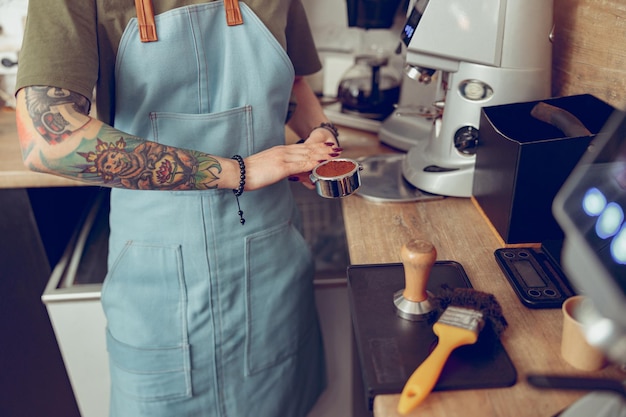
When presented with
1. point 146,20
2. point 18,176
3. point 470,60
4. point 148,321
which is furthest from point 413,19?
point 18,176

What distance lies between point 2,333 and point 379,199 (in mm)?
1068

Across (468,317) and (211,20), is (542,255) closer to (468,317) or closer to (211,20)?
(468,317)

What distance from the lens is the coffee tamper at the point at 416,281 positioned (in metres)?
0.81

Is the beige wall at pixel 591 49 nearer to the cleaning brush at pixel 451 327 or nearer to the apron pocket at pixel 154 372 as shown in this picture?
the cleaning brush at pixel 451 327

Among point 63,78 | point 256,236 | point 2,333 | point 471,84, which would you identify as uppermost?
point 63,78

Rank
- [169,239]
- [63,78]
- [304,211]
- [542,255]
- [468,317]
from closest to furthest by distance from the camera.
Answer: [468,317] → [63,78] → [542,255] → [169,239] → [304,211]

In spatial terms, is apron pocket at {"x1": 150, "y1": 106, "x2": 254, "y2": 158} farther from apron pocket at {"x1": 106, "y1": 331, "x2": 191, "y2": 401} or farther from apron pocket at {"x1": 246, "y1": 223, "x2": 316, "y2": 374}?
apron pocket at {"x1": 106, "y1": 331, "x2": 191, "y2": 401}

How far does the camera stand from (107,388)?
1.59m

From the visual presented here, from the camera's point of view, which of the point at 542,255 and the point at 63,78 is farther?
the point at 542,255

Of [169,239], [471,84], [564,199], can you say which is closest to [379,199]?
[471,84]

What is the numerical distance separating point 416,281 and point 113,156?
Result: 512 millimetres

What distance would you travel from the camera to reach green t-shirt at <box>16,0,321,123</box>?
0.89 metres

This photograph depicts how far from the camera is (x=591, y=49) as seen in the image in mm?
1200

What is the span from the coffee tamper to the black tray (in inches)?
0.5
